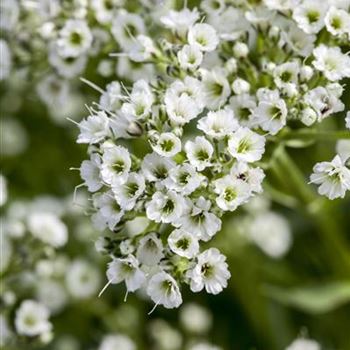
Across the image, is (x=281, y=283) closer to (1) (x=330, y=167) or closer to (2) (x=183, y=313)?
(2) (x=183, y=313)

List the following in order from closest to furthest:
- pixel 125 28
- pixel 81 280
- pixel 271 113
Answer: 1. pixel 271 113
2. pixel 125 28
3. pixel 81 280

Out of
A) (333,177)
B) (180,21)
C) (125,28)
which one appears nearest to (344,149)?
(333,177)

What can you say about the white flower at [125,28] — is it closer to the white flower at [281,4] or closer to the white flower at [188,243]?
the white flower at [281,4]

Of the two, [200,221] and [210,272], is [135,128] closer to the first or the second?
[200,221]

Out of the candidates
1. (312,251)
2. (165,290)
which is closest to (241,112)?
(165,290)

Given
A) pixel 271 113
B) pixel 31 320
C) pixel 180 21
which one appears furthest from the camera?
pixel 31 320

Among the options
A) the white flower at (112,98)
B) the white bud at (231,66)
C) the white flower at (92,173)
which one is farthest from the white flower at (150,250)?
the white bud at (231,66)

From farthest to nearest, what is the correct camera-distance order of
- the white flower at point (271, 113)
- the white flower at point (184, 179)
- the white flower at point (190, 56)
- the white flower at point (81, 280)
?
the white flower at point (81, 280), the white flower at point (190, 56), the white flower at point (271, 113), the white flower at point (184, 179)
